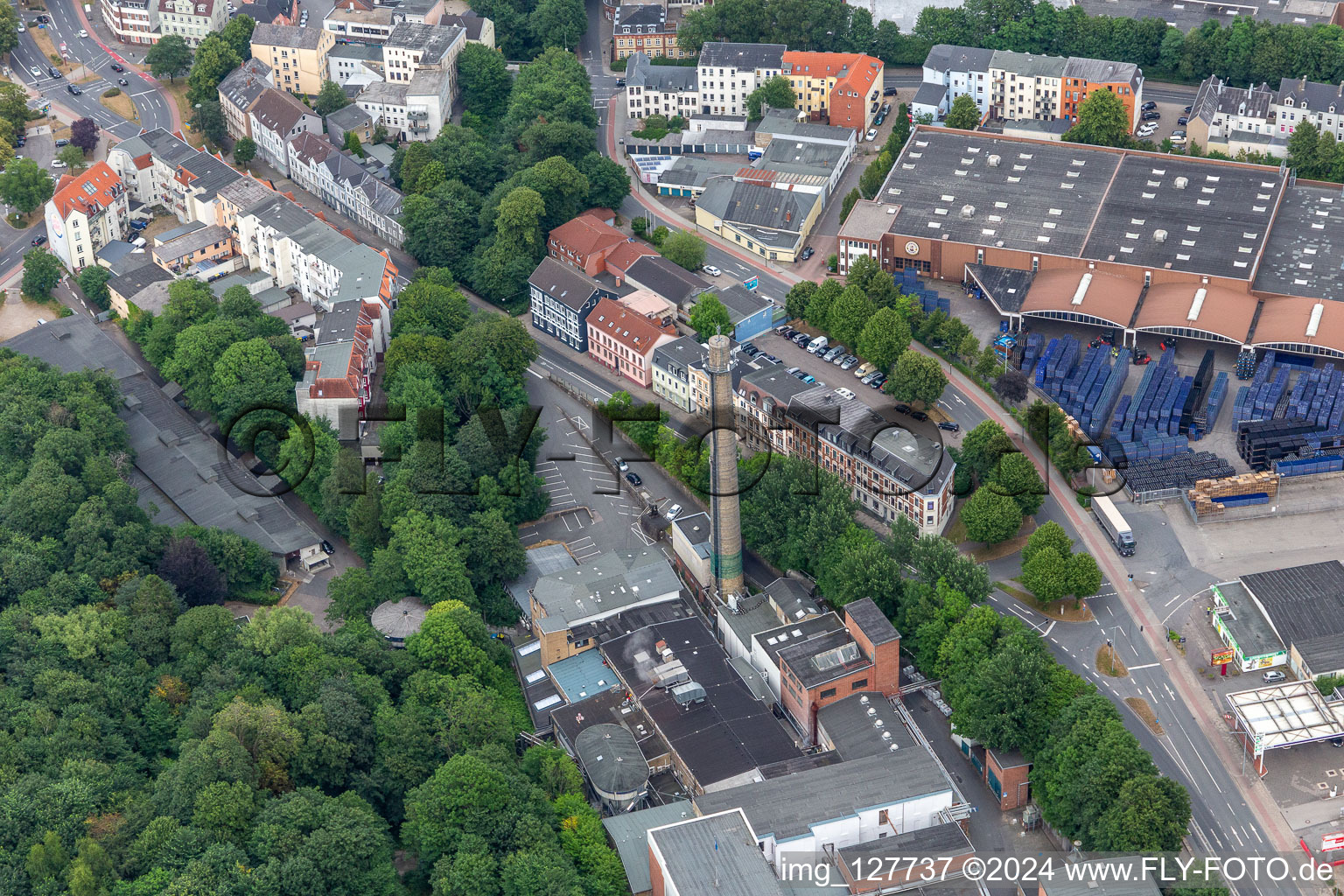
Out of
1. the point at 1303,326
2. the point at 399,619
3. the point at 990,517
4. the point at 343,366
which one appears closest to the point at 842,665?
the point at 990,517

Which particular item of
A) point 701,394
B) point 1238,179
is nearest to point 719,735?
point 701,394

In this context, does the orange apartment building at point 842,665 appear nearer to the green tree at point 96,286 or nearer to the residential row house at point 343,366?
the residential row house at point 343,366

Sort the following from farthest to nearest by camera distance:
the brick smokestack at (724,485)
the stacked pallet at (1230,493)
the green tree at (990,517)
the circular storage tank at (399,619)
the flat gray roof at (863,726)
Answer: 1. the stacked pallet at (1230,493)
2. the green tree at (990,517)
3. the circular storage tank at (399,619)
4. the brick smokestack at (724,485)
5. the flat gray roof at (863,726)

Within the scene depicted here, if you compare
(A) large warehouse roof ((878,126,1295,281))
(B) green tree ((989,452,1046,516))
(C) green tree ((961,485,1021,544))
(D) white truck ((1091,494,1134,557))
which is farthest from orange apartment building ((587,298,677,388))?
(D) white truck ((1091,494,1134,557))

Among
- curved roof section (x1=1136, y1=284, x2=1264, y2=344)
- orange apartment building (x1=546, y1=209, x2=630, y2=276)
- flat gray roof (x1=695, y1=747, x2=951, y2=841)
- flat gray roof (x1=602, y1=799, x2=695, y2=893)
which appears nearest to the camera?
flat gray roof (x1=602, y1=799, x2=695, y2=893)

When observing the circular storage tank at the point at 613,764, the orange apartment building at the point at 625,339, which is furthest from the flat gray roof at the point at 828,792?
the orange apartment building at the point at 625,339

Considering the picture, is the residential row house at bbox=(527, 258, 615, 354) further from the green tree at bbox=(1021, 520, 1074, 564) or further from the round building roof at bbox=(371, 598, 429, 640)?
the green tree at bbox=(1021, 520, 1074, 564)

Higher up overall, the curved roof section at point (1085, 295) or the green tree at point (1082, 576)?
the curved roof section at point (1085, 295)
